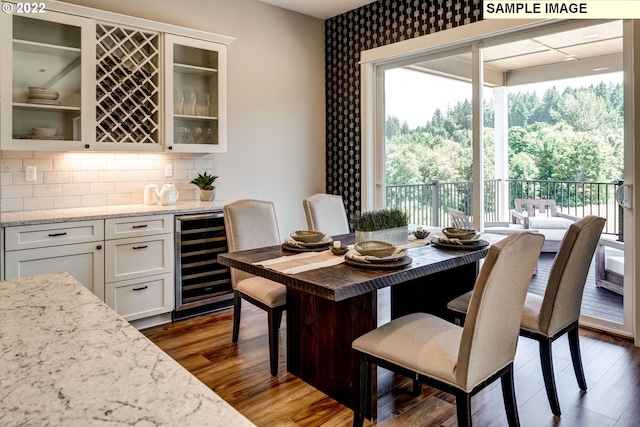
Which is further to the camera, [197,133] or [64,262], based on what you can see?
[197,133]

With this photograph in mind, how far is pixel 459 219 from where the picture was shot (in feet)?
13.7

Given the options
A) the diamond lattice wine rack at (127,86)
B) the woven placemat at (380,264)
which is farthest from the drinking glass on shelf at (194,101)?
the woven placemat at (380,264)

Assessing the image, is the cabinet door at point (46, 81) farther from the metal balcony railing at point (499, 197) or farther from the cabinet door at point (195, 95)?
the metal balcony railing at point (499, 197)

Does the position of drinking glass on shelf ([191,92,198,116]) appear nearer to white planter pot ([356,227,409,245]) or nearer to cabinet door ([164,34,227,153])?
cabinet door ([164,34,227,153])

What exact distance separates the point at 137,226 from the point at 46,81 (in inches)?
47.3

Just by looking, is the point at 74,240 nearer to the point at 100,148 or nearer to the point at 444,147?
the point at 100,148

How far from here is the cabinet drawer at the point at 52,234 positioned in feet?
9.41

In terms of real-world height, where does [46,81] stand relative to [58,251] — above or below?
above

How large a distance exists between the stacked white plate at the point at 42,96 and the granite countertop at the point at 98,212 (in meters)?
0.78

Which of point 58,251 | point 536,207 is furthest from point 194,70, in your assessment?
point 536,207

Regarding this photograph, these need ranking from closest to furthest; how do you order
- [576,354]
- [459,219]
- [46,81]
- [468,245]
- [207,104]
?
[576,354] → [468,245] → [46,81] → [207,104] → [459,219]

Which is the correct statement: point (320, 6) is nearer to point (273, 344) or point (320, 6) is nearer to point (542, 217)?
point (542, 217)

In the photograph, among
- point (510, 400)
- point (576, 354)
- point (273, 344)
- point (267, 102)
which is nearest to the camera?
point (510, 400)

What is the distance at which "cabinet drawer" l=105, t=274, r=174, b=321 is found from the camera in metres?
3.29
